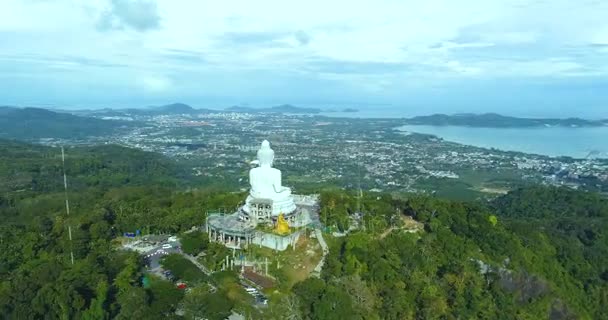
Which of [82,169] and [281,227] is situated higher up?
[281,227]

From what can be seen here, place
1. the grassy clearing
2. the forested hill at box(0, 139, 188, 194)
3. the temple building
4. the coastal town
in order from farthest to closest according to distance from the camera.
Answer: the coastal town → the forested hill at box(0, 139, 188, 194) → the temple building → the grassy clearing

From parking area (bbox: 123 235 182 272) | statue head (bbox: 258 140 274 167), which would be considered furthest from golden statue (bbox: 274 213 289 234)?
parking area (bbox: 123 235 182 272)

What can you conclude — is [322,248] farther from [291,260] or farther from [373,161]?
[373,161]

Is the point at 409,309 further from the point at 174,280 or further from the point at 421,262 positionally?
the point at 174,280

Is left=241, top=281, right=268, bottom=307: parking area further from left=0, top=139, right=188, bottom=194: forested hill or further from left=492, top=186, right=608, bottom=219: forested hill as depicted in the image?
left=0, top=139, right=188, bottom=194: forested hill

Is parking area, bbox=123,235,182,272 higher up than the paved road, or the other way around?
the paved road

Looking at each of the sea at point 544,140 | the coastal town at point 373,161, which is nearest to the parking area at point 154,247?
the coastal town at point 373,161

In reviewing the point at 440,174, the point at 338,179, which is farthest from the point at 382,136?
the point at 338,179

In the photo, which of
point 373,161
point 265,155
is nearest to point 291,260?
point 265,155
